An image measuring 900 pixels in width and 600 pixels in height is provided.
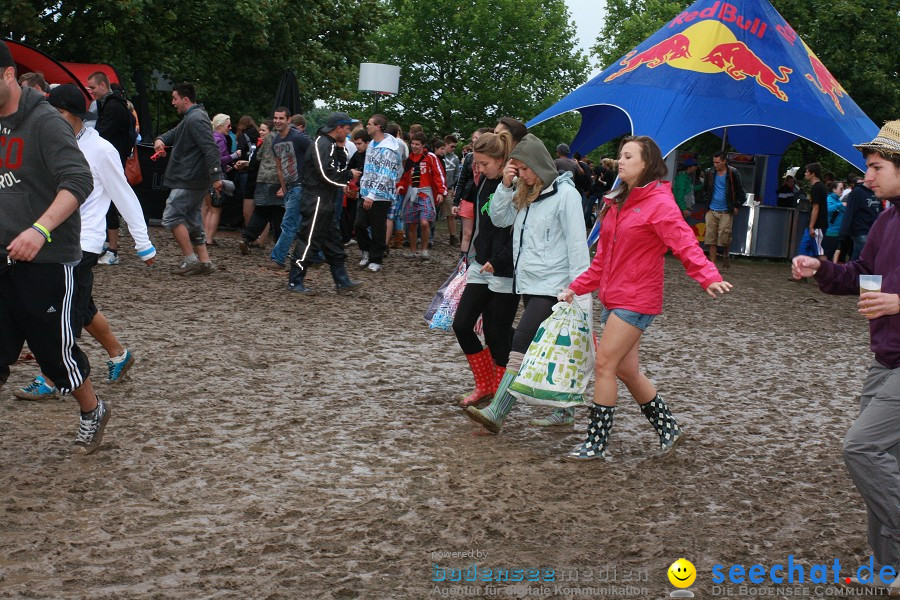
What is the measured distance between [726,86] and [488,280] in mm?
11227

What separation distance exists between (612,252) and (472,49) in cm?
5578

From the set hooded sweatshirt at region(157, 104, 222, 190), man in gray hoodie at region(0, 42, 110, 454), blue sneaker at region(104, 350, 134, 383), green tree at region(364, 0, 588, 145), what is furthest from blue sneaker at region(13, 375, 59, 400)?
green tree at region(364, 0, 588, 145)

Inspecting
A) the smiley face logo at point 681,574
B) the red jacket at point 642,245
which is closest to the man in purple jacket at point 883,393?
the smiley face logo at point 681,574

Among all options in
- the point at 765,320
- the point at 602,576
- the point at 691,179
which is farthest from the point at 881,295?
the point at 691,179

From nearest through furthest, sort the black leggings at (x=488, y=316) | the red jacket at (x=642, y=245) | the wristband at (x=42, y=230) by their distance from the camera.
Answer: the wristband at (x=42, y=230), the red jacket at (x=642, y=245), the black leggings at (x=488, y=316)

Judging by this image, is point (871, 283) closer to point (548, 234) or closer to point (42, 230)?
point (548, 234)

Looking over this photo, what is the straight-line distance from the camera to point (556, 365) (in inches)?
240

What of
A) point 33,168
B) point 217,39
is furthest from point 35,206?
point 217,39

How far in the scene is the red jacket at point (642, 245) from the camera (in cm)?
572

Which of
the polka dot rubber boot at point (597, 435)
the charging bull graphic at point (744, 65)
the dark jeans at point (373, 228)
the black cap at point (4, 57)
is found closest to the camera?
the black cap at point (4, 57)

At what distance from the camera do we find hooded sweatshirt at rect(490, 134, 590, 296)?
20.9 feet

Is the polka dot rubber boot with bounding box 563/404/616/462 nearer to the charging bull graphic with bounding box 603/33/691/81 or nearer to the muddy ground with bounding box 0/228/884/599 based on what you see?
the muddy ground with bounding box 0/228/884/599

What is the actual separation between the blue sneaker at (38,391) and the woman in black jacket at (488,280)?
2491 millimetres

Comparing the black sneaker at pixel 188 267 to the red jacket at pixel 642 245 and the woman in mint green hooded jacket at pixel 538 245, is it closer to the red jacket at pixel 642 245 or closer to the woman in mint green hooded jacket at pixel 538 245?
the woman in mint green hooded jacket at pixel 538 245
